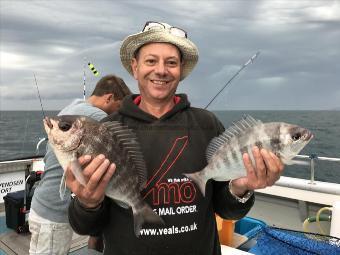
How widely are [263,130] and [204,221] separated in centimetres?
78

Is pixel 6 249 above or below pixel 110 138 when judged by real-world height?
A: below

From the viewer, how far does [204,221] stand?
2369mm

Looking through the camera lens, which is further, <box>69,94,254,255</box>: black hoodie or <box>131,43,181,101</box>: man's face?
<box>131,43,181,101</box>: man's face

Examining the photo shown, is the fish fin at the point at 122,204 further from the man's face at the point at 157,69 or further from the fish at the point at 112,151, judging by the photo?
the man's face at the point at 157,69

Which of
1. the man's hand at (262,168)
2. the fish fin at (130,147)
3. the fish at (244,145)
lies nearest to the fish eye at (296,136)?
the fish at (244,145)

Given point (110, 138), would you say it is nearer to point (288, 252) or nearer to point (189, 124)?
point (189, 124)

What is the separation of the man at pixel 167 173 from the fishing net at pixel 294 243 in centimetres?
121

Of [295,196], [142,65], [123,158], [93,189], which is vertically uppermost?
[142,65]

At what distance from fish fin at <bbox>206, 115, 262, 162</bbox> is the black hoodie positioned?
3.2 inches

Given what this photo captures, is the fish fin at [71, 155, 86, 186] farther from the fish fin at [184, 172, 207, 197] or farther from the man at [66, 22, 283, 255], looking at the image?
the fish fin at [184, 172, 207, 197]

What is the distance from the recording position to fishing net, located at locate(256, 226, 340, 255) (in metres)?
3.29

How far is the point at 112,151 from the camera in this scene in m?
2.21

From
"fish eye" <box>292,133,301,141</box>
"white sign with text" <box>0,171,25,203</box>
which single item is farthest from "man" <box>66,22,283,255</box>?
"white sign with text" <box>0,171,25,203</box>

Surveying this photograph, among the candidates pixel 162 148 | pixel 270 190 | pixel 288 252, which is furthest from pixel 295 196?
pixel 162 148
